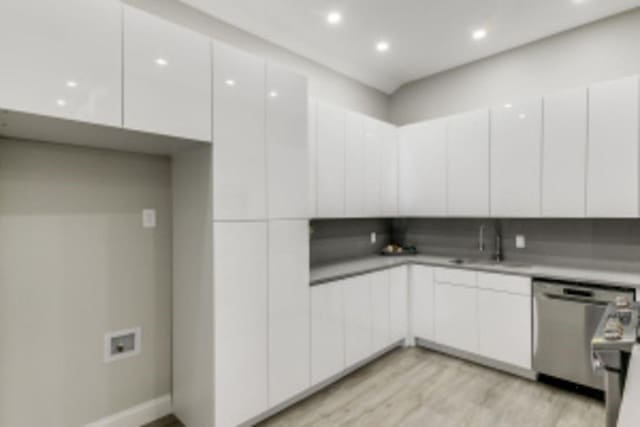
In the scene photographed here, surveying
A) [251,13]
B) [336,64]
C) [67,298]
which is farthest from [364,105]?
[67,298]

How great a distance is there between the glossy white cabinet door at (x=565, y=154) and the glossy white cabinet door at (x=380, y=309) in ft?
5.26

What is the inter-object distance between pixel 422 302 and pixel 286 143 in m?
2.27

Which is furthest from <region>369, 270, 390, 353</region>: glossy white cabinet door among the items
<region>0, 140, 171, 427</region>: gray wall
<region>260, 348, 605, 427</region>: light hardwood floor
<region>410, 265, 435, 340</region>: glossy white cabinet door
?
<region>0, 140, 171, 427</region>: gray wall

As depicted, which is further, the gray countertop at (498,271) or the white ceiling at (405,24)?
the white ceiling at (405,24)

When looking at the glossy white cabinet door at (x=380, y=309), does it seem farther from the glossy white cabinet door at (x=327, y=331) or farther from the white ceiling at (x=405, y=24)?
the white ceiling at (x=405, y=24)

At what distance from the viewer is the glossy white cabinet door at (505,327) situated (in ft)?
9.54

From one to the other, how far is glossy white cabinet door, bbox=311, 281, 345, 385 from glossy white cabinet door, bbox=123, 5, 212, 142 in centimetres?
152

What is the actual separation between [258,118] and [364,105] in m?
2.33

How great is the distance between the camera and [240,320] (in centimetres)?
218

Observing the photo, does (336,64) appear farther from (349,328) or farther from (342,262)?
(349,328)

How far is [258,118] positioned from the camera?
7.51 ft

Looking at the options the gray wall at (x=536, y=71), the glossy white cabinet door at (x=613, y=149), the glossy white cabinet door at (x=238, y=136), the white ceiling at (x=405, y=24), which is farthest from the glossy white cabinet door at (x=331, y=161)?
the glossy white cabinet door at (x=613, y=149)

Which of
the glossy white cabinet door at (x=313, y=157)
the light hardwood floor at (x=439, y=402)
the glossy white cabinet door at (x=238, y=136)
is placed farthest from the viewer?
the glossy white cabinet door at (x=313, y=157)

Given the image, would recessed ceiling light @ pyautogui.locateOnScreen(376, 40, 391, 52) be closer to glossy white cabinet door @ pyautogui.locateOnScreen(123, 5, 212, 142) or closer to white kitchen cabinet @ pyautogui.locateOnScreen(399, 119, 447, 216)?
white kitchen cabinet @ pyautogui.locateOnScreen(399, 119, 447, 216)
